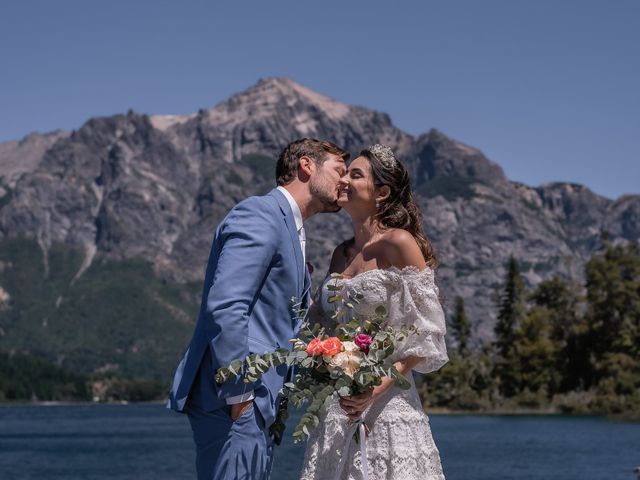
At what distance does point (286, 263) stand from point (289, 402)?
69 cm

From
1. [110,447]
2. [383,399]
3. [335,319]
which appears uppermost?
[335,319]

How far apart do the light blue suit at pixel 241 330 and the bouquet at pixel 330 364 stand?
11 centimetres

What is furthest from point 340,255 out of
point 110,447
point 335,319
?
point 110,447

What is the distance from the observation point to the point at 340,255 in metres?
6.02

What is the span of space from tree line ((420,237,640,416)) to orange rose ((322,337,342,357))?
60.5m

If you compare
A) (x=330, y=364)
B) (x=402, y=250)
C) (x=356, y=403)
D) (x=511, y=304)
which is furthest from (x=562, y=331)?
(x=330, y=364)

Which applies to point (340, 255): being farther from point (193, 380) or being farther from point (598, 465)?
point (598, 465)

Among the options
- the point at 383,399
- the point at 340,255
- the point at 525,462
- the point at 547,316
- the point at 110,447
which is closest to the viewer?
the point at 383,399

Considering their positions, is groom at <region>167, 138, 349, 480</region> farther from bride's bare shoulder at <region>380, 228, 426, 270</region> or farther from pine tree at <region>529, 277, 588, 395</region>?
pine tree at <region>529, 277, 588, 395</region>

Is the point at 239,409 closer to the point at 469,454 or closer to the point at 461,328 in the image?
the point at 469,454

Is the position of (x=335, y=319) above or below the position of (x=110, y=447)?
above

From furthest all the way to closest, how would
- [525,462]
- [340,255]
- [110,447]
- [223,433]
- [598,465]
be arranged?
1. [110,447]
2. [525,462]
3. [598,465]
4. [340,255]
5. [223,433]

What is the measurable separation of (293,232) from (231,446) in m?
1.12

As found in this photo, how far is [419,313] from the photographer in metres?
5.68
